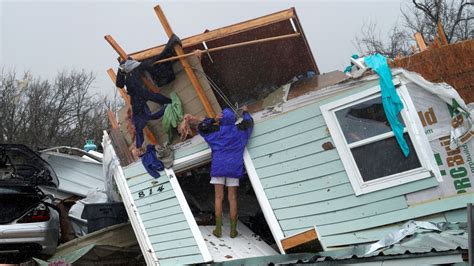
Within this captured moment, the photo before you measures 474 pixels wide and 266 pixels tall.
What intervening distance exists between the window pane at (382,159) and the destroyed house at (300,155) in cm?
1

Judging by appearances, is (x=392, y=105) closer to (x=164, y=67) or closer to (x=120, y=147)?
(x=164, y=67)

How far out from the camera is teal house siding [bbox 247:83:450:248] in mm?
6129

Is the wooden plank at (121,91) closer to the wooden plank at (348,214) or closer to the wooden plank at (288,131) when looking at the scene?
the wooden plank at (288,131)

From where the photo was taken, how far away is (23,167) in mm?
9914

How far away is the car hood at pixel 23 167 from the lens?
9.48 meters

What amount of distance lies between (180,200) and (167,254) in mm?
813

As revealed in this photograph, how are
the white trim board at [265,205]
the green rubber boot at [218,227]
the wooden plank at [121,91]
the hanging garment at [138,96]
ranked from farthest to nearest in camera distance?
the wooden plank at [121,91]
the hanging garment at [138,96]
the green rubber boot at [218,227]
the white trim board at [265,205]

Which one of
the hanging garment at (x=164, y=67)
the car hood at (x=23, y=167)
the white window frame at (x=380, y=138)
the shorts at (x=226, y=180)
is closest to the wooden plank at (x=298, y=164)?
the white window frame at (x=380, y=138)

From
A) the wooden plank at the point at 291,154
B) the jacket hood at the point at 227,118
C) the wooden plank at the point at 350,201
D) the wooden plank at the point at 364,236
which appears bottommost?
the wooden plank at the point at 364,236

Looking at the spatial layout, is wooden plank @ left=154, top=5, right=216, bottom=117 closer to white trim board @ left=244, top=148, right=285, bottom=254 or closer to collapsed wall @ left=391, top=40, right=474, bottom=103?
white trim board @ left=244, top=148, right=285, bottom=254

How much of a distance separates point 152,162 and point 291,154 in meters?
2.10

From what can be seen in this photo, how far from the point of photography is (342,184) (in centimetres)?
640

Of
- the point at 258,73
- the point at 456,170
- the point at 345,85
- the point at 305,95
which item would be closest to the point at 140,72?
the point at 258,73

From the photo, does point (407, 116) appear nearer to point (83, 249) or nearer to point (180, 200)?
point (180, 200)
